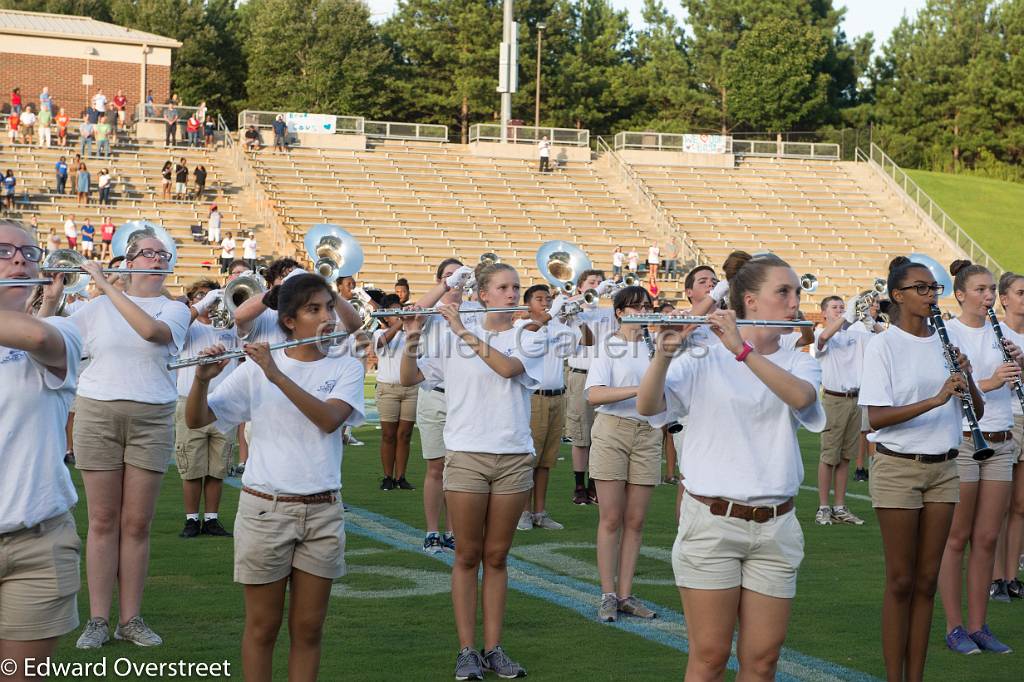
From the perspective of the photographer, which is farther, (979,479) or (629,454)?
(629,454)

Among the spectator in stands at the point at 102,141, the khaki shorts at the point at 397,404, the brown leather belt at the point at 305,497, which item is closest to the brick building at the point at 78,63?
the spectator in stands at the point at 102,141

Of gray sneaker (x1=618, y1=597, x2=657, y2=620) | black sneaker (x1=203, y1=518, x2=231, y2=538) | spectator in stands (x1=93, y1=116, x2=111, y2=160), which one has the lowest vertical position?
black sneaker (x1=203, y1=518, x2=231, y2=538)

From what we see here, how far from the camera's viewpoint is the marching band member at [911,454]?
555 centimetres

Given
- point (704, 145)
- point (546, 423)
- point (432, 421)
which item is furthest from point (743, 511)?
point (704, 145)

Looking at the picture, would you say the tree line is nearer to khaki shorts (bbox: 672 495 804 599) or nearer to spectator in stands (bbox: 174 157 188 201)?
spectator in stands (bbox: 174 157 188 201)

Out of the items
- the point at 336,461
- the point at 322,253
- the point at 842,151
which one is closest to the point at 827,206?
the point at 842,151

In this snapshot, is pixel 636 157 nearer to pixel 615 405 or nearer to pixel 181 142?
pixel 181 142

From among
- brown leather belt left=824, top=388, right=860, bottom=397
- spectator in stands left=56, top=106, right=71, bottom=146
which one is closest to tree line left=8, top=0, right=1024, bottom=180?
spectator in stands left=56, top=106, right=71, bottom=146

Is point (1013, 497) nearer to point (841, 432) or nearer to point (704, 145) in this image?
point (841, 432)

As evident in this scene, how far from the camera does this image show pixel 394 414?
456 inches

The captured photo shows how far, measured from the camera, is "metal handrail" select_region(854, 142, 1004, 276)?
3899 centimetres

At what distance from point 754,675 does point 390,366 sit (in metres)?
7.44

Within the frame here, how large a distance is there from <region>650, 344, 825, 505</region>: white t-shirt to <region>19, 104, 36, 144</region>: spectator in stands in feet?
109

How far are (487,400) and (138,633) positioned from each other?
2076 millimetres
